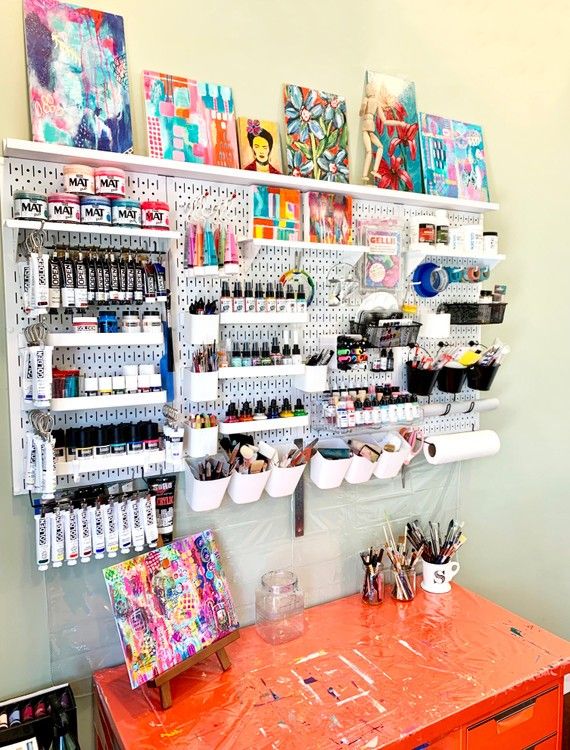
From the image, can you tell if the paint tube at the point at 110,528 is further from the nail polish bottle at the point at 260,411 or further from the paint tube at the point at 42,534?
the nail polish bottle at the point at 260,411

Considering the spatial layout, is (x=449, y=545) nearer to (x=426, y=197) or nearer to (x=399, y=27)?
(x=426, y=197)

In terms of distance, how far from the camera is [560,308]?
2262 mm

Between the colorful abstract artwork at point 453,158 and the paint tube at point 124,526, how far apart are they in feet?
4.40

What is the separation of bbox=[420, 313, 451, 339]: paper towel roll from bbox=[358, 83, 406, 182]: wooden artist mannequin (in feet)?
1.57

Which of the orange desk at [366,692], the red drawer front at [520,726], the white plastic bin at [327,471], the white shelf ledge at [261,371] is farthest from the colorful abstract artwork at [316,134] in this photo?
the red drawer front at [520,726]

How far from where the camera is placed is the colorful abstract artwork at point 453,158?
6.14 feet

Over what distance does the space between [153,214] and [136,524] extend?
76cm

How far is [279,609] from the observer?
5.33 ft

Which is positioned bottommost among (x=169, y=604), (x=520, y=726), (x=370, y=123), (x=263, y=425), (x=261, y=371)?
(x=520, y=726)

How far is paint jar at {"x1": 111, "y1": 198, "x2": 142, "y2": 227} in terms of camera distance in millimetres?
1306

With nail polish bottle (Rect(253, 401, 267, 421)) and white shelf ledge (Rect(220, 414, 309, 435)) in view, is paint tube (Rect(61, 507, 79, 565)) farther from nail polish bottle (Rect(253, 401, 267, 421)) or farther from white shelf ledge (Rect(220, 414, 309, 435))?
nail polish bottle (Rect(253, 401, 267, 421))

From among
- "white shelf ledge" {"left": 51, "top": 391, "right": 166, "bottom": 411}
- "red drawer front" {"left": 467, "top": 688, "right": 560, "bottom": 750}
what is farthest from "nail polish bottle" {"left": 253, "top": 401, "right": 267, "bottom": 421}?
"red drawer front" {"left": 467, "top": 688, "right": 560, "bottom": 750}

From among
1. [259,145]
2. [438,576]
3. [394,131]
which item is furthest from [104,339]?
[438,576]

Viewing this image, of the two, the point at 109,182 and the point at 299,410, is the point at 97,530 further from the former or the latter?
the point at 109,182
